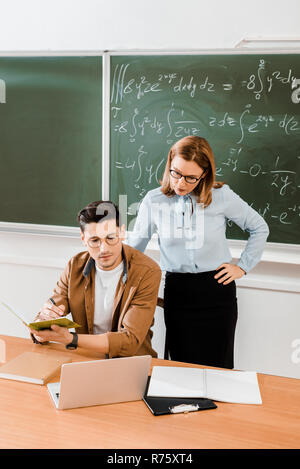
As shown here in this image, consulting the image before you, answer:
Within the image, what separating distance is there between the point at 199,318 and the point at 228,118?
4.04 ft

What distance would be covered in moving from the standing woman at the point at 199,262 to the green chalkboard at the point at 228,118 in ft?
1.35

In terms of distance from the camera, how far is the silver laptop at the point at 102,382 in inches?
50.7

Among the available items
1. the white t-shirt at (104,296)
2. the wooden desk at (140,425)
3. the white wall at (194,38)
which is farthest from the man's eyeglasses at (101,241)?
the white wall at (194,38)

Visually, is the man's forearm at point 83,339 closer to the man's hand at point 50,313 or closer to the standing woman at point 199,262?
the man's hand at point 50,313

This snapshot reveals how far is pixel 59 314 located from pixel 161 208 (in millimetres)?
847

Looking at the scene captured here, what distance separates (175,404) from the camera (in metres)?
1.36

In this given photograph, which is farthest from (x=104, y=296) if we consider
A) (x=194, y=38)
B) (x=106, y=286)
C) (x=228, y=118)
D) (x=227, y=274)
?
(x=194, y=38)

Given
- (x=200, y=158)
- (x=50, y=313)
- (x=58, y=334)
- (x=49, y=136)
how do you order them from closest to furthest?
(x=58, y=334)
(x=50, y=313)
(x=200, y=158)
(x=49, y=136)

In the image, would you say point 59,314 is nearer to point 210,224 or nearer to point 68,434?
point 68,434

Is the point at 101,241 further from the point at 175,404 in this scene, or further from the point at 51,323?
the point at 175,404

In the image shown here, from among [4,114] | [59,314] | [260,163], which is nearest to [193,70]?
[260,163]

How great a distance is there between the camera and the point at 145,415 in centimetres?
131

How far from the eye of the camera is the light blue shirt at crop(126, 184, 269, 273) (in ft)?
7.45
